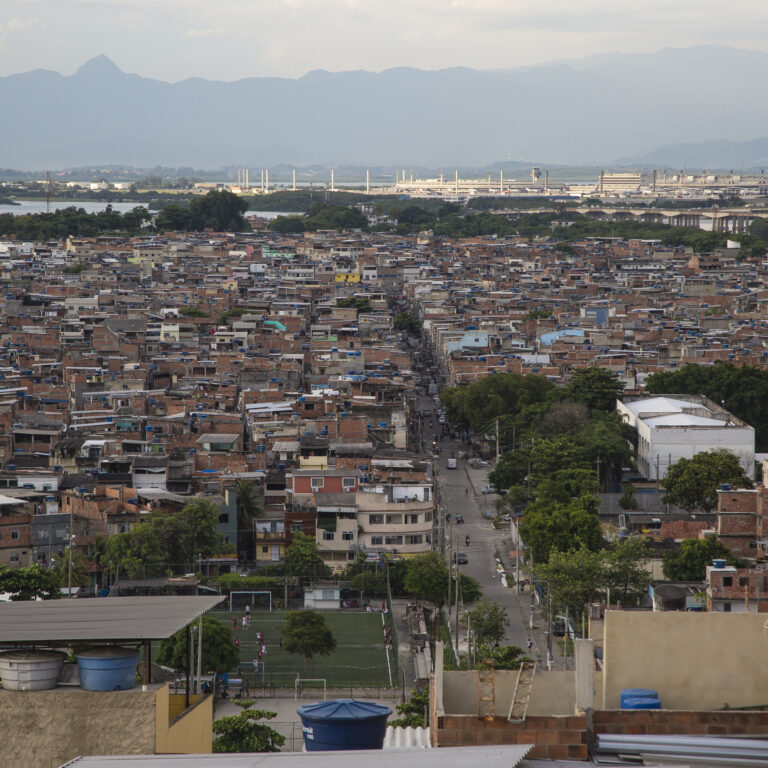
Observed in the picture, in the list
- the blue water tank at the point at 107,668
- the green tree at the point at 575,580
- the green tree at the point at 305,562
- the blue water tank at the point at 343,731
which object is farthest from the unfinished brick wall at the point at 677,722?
the green tree at the point at 305,562

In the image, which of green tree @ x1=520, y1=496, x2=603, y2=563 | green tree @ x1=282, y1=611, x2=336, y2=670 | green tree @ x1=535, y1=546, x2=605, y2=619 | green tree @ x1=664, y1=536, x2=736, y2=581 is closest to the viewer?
green tree @ x1=282, y1=611, x2=336, y2=670

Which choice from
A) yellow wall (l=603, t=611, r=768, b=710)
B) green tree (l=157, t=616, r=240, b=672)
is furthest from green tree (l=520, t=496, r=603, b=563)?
yellow wall (l=603, t=611, r=768, b=710)

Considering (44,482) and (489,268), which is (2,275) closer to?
(489,268)

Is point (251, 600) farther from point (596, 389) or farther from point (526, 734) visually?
point (596, 389)

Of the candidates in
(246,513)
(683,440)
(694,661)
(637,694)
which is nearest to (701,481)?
(683,440)

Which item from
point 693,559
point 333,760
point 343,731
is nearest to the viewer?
point 333,760

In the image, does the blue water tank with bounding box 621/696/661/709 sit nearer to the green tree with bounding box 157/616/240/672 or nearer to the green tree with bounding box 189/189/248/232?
the green tree with bounding box 157/616/240/672

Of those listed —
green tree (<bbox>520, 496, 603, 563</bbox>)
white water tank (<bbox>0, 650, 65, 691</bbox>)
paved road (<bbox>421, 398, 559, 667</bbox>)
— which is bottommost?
paved road (<bbox>421, 398, 559, 667</bbox>)

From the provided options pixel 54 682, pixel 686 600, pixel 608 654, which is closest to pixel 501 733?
pixel 608 654
